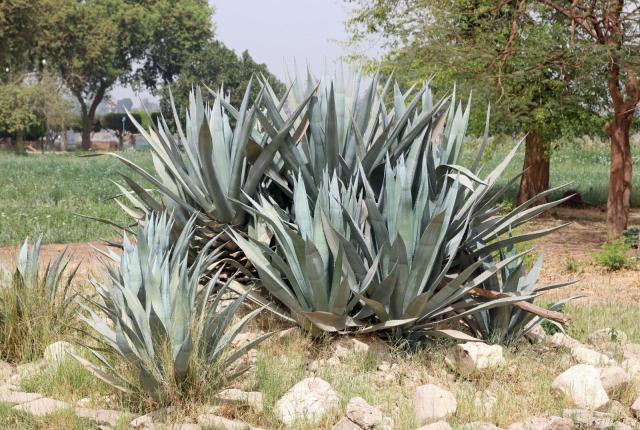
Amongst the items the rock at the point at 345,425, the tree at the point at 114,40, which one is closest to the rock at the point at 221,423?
the rock at the point at 345,425

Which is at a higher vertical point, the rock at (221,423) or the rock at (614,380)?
the rock at (614,380)

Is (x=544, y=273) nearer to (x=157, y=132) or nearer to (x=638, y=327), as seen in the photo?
(x=638, y=327)

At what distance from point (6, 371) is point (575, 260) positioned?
8.84 m

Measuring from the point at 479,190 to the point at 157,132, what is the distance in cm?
257

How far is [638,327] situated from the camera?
291 inches

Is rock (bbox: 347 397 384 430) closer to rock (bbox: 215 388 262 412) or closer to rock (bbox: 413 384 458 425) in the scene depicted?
rock (bbox: 413 384 458 425)

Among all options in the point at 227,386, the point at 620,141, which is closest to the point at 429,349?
the point at 227,386

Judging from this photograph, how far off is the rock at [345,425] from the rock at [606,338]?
2850 millimetres

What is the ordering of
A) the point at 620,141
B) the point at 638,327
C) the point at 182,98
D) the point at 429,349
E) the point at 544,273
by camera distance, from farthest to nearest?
the point at 182,98, the point at 620,141, the point at 544,273, the point at 638,327, the point at 429,349

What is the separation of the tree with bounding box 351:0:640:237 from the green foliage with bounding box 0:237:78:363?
841 cm

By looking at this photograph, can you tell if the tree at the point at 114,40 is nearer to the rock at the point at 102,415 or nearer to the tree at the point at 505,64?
the tree at the point at 505,64

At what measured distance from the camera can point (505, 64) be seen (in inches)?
554

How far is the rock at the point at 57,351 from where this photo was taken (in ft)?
18.2

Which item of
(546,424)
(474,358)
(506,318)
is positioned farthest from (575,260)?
(546,424)
